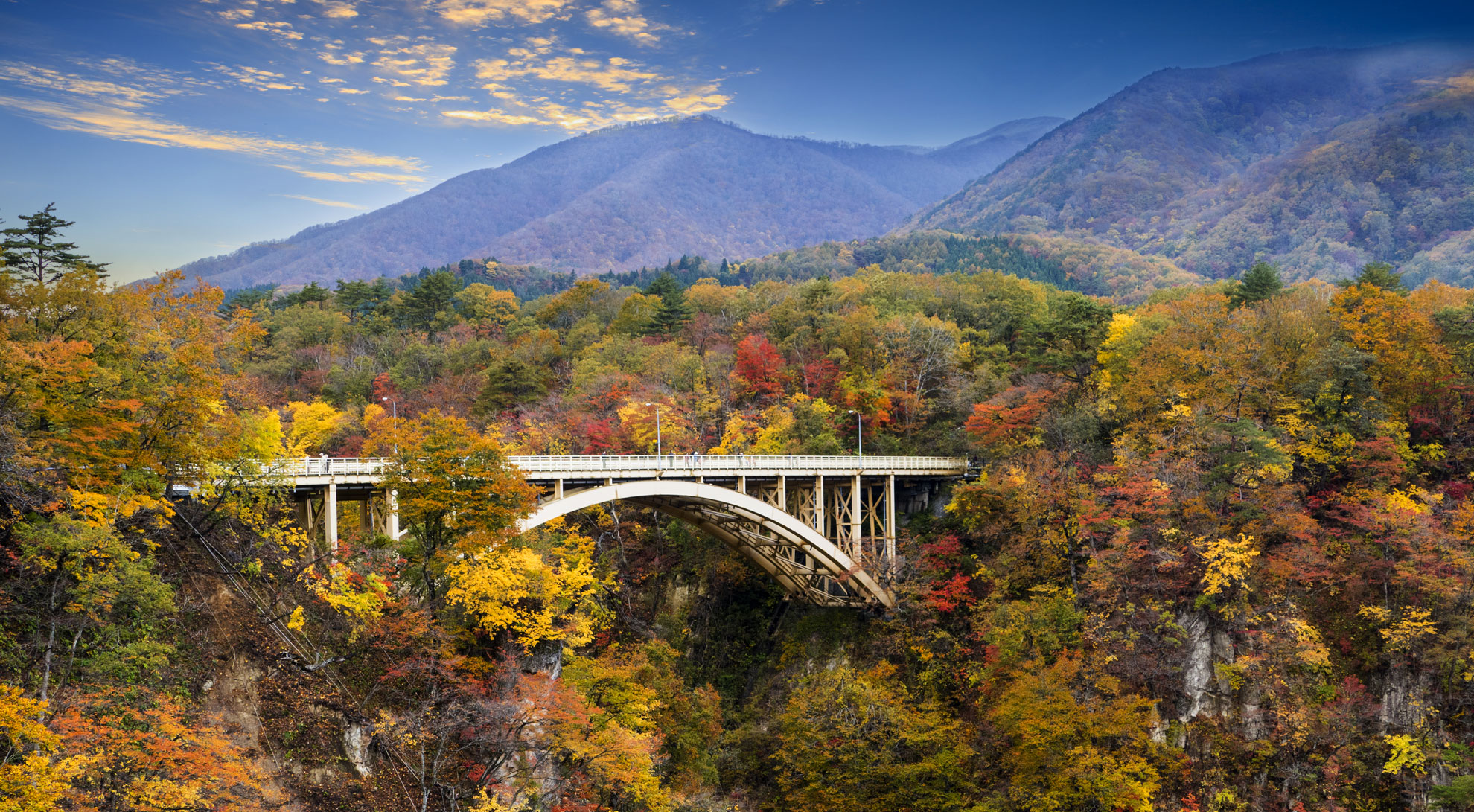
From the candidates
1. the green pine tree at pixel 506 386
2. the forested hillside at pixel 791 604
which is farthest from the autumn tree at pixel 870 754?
the green pine tree at pixel 506 386

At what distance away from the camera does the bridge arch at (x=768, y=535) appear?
3170 centimetres

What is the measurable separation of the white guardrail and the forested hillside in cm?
90

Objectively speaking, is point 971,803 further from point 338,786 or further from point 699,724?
point 338,786

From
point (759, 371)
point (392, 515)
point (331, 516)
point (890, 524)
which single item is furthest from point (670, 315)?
point (331, 516)

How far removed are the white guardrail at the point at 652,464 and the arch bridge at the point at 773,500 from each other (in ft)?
0.16

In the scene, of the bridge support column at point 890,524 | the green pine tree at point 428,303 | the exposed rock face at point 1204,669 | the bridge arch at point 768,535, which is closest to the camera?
the exposed rock face at point 1204,669

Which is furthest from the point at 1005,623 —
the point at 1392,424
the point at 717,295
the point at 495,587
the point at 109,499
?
the point at 717,295

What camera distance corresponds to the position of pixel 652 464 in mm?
32906

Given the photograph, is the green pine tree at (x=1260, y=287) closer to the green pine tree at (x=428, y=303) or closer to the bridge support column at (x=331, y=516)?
the bridge support column at (x=331, y=516)

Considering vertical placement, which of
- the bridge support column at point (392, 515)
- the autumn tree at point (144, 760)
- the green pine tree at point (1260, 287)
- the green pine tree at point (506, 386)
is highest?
the green pine tree at point (1260, 287)

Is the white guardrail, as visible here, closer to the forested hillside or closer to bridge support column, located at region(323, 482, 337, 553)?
bridge support column, located at region(323, 482, 337, 553)

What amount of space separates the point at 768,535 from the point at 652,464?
661 cm

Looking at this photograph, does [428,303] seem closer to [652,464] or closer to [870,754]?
[652,464]

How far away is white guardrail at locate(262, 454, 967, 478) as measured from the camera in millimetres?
24828
